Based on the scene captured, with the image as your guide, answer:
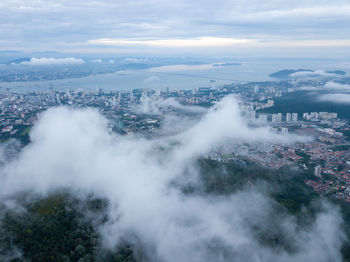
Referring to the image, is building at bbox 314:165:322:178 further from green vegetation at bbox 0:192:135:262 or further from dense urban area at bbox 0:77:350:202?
green vegetation at bbox 0:192:135:262

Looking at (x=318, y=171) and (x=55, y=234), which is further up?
(x=55, y=234)

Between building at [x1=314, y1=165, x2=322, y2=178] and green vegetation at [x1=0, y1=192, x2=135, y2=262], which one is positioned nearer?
green vegetation at [x1=0, y1=192, x2=135, y2=262]

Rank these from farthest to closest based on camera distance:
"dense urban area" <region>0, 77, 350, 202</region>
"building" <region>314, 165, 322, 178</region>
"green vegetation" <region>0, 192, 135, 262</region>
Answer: "dense urban area" <region>0, 77, 350, 202</region> < "building" <region>314, 165, 322, 178</region> < "green vegetation" <region>0, 192, 135, 262</region>

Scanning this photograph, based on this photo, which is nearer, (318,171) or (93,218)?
(93,218)

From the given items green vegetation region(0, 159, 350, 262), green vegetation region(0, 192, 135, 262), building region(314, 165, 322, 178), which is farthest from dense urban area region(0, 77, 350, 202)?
green vegetation region(0, 192, 135, 262)

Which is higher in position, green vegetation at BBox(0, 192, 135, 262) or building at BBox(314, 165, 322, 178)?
green vegetation at BBox(0, 192, 135, 262)

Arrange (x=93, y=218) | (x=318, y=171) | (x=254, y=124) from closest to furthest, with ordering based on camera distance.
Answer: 1. (x=93, y=218)
2. (x=318, y=171)
3. (x=254, y=124)

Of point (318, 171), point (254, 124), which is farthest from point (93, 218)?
point (254, 124)

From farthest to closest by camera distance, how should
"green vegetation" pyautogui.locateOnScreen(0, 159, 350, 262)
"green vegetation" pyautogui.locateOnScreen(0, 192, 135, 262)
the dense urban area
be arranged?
the dense urban area
"green vegetation" pyautogui.locateOnScreen(0, 159, 350, 262)
"green vegetation" pyautogui.locateOnScreen(0, 192, 135, 262)

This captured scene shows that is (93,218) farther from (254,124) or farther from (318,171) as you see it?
(254,124)

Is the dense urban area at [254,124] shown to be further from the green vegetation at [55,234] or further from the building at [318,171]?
the green vegetation at [55,234]

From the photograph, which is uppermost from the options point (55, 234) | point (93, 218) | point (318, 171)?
point (55, 234)

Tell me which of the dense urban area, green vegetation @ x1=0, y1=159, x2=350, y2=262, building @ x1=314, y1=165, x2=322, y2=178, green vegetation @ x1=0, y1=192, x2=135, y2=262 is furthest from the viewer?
the dense urban area
